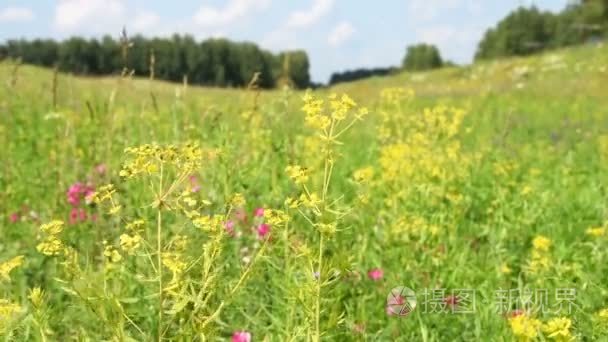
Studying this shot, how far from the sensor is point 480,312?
2.77m

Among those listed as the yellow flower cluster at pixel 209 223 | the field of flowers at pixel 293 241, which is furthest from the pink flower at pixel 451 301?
the yellow flower cluster at pixel 209 223

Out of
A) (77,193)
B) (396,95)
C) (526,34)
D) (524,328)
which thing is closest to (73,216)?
(77,193)

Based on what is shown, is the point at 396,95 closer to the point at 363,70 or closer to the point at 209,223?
the point at 209,223

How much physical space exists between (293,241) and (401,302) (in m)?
0.53

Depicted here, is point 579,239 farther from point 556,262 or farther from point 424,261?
point 424,261

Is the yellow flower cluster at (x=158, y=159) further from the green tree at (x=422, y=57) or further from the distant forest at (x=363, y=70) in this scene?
the green tree at (x=422, y=57)

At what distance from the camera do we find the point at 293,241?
263cm

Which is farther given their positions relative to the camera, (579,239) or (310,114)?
(579,239)

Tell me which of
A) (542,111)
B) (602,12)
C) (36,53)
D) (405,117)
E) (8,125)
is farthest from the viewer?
(36,53)

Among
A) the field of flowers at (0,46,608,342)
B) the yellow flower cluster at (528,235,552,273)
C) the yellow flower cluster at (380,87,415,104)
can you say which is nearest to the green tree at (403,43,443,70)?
the yellow flower cluster at (380,87,415,104)

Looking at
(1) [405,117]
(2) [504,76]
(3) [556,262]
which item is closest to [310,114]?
(3) [556,262]

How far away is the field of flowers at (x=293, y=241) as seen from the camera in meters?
1.78

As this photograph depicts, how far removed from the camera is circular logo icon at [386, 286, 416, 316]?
2783 mm

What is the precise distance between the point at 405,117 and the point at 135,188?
263 centimetres
